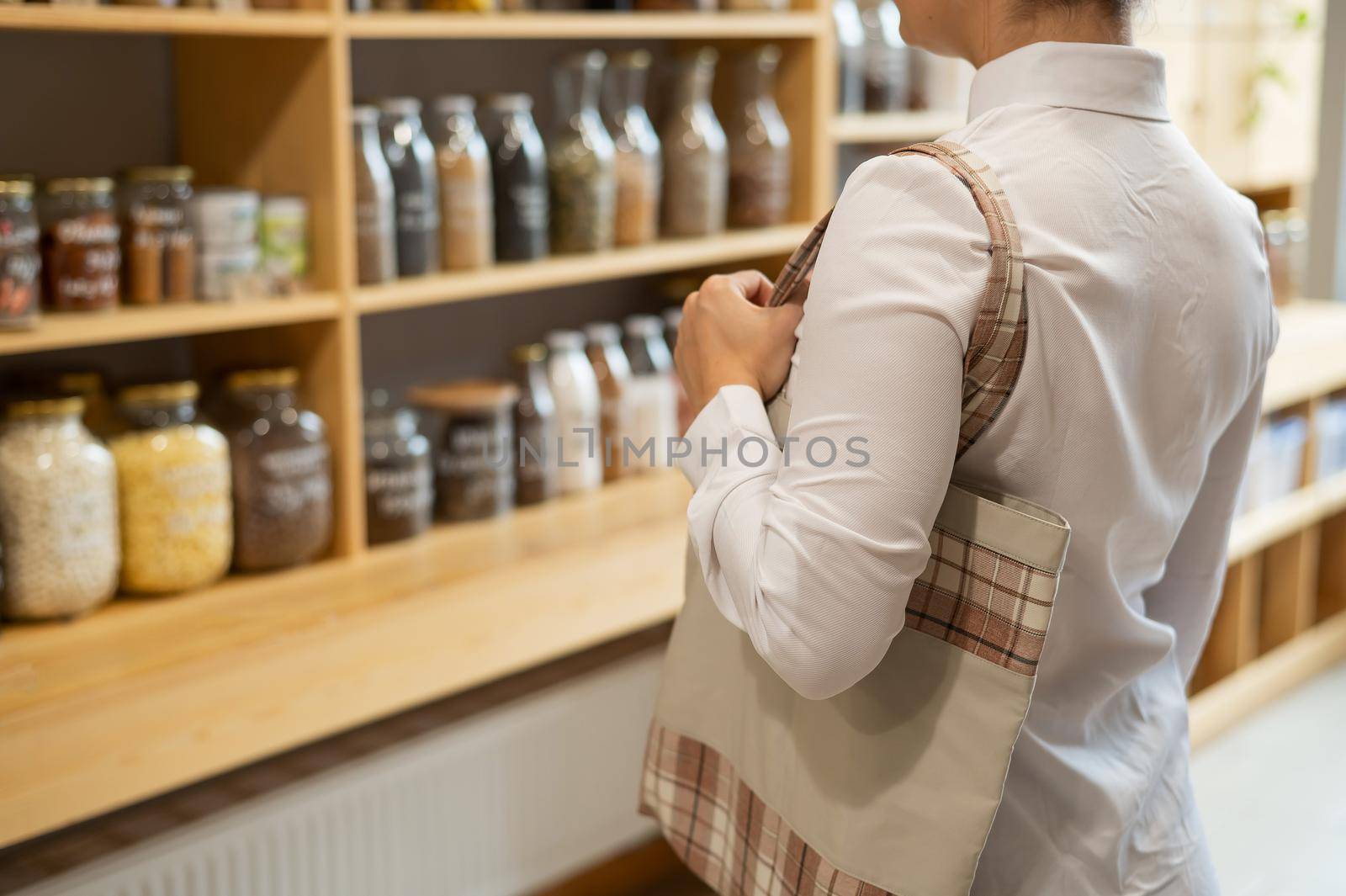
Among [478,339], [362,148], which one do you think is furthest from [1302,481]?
[362,148]

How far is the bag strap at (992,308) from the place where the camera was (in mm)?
773

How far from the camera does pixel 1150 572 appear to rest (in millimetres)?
980

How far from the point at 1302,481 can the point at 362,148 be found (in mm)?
2425

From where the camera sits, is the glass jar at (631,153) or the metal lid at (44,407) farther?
the glass jar at (631,153)

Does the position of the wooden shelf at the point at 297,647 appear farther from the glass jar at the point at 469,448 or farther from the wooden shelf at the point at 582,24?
the wooden shelf at the point at 582,24

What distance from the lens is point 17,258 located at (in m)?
1.44

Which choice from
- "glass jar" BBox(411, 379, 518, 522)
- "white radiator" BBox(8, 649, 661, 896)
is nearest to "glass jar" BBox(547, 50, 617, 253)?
"glass jar" BBox(411, 379, 518, 522)

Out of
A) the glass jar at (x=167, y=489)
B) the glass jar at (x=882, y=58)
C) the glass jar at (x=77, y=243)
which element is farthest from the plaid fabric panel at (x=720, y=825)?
the glass jar at (x=882, y=58)

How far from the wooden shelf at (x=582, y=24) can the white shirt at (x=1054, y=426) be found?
1076mm

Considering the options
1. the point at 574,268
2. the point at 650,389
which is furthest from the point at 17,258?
the point at 650,389

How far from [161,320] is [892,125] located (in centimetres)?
139

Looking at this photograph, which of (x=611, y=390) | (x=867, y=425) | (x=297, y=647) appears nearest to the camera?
(x=867, y=425)

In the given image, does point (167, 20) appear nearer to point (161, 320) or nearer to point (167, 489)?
point (161, 320)

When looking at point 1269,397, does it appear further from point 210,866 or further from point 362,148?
point 210,866
